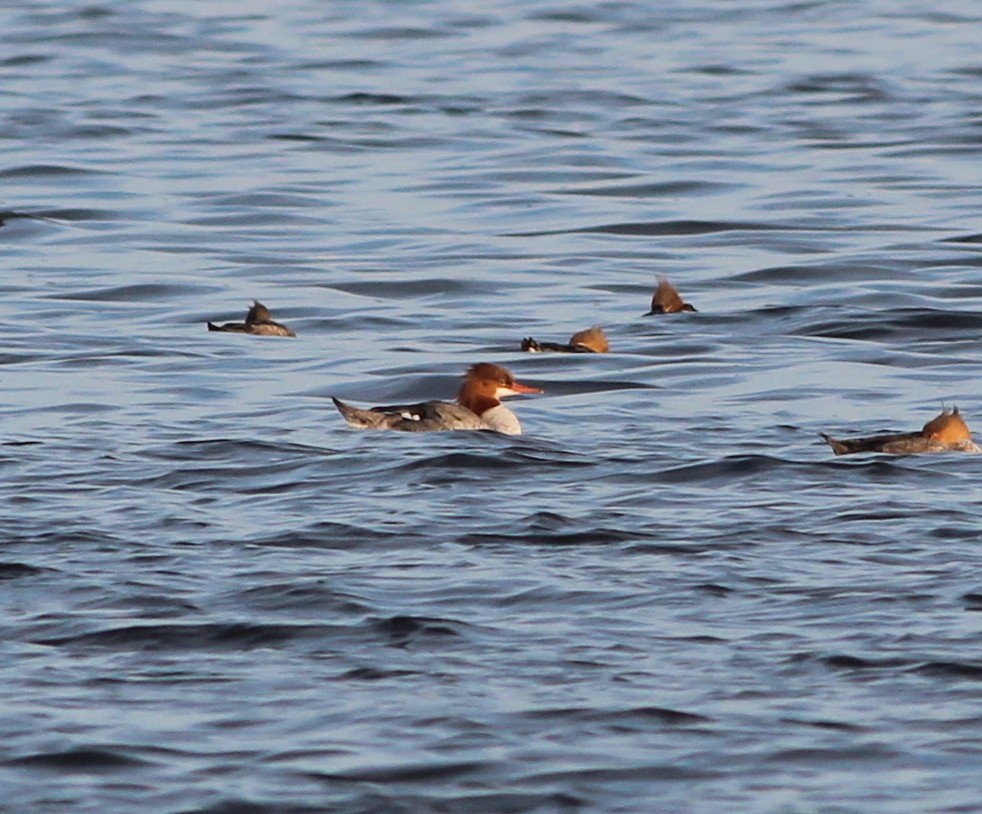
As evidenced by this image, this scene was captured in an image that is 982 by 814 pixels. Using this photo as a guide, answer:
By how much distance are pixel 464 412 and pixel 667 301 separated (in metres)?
4.13

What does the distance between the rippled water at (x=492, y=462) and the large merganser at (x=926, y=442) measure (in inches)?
4.3

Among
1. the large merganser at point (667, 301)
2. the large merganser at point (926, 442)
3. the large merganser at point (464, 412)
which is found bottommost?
the large merganser at point (667, 301)

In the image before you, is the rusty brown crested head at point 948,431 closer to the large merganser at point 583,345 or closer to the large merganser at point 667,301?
the large merganser at point 583,345

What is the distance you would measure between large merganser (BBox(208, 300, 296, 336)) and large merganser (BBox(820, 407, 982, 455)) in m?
5.13

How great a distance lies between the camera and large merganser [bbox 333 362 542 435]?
1188cm

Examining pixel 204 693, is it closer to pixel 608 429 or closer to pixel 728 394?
pixel 608 429

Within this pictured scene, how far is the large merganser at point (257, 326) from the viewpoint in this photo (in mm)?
15133

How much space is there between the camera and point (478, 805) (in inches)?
254

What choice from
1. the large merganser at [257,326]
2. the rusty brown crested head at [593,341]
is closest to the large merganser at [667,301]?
the rusty brown crested head at [593,341]

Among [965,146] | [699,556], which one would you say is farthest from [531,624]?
[965,146]

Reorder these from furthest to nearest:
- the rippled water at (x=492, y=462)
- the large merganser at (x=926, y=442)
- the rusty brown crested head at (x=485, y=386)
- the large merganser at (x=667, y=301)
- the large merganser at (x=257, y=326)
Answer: the large merganser at (x=667, y=301) < the large merganser at (x=257, y=326) < the rusty brown crested head at (x=485, y=386) < the large merganser at (x=926, y=442) < the rippled water at (x=492, y=462)

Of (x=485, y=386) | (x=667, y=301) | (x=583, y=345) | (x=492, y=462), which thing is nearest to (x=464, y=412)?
(x=485, y=386)

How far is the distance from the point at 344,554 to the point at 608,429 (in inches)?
129

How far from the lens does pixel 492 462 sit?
11.1 metres
